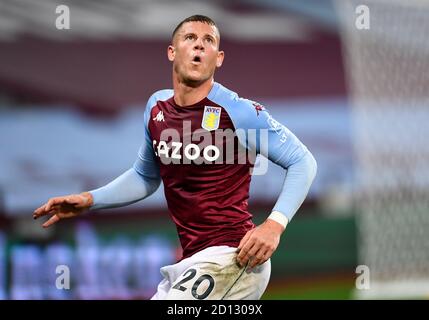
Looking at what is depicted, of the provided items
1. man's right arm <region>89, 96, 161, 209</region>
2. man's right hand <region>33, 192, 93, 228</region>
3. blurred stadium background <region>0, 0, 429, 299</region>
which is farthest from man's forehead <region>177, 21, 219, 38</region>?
blurred stadium background <region>0, 0, 429, 299</region>

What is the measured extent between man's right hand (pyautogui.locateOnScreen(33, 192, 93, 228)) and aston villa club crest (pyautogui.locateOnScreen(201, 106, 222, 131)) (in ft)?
2.13

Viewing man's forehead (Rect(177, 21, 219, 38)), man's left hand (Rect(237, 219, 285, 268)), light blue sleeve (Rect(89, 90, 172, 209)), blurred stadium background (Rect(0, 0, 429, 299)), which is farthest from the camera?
blurred stadium background (Rect(0, 0, 429, 299))

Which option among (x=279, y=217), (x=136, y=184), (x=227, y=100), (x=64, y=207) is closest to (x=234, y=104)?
(x=227, y=100)

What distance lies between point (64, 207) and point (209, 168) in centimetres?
69

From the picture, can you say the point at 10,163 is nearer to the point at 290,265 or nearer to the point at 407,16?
the point at 290,265

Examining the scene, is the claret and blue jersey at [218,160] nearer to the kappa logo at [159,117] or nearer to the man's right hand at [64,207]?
the kappa logo at [159,117]

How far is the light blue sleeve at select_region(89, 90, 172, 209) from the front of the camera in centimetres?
384

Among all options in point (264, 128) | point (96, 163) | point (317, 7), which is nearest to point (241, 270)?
point (264, 128)

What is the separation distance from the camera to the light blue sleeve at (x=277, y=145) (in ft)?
11.2

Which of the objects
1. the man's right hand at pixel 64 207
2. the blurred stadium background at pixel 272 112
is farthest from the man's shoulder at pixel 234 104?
the blurred stadium background at pixel 272 112

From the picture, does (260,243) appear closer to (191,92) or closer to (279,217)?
(279,217)

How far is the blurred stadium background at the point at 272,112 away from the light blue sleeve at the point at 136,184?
2015 mm

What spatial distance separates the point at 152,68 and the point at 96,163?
0.78 metres

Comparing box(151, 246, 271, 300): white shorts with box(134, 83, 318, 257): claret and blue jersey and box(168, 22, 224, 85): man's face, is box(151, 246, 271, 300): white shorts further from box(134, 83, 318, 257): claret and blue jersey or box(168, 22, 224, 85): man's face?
box(168, 22, 224, 85): man's face
